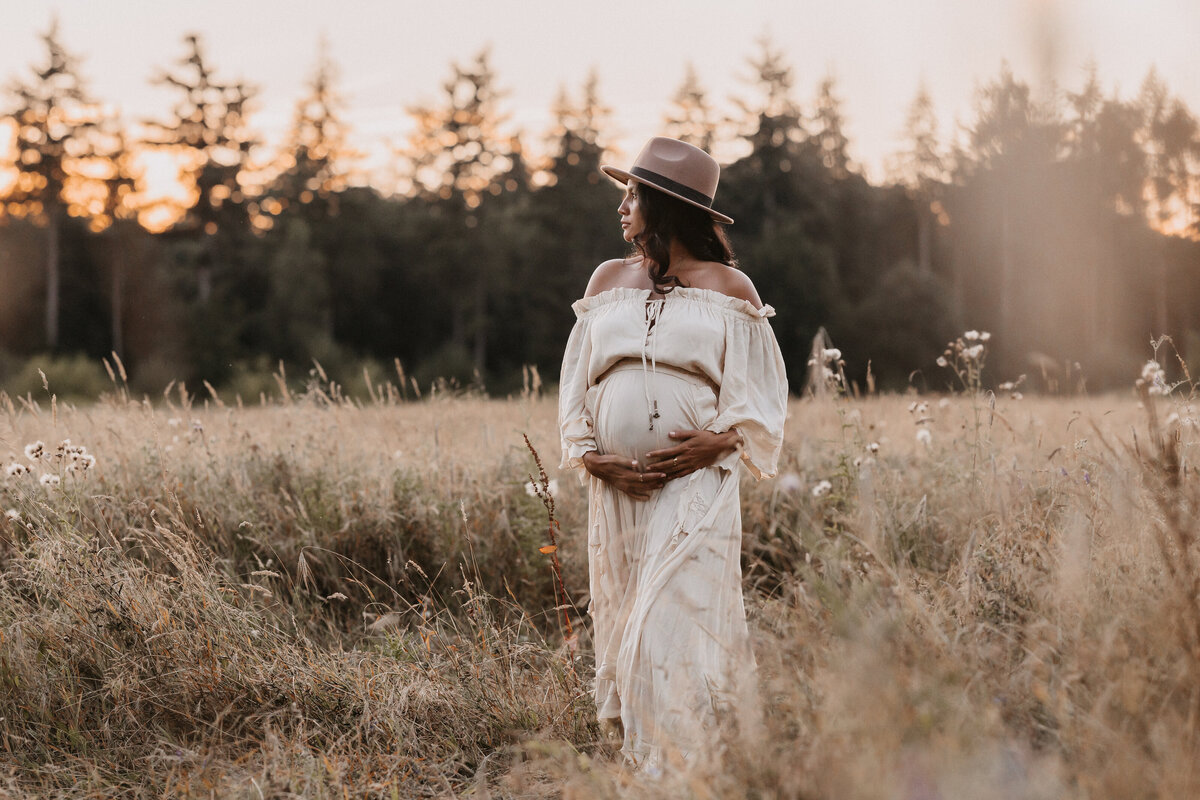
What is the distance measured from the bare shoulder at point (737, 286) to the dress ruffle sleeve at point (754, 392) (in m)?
0.08

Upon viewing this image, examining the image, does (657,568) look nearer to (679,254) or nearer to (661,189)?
(679,254)

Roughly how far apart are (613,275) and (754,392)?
29.8 inches

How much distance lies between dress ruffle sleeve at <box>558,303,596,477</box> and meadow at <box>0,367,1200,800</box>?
2.29 feet

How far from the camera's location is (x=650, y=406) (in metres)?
3.46

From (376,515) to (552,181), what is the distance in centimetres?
3541

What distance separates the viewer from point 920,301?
35000 mm

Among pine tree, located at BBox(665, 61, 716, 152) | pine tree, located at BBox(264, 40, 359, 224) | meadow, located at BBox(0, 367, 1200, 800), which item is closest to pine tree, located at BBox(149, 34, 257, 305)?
pine tree, located at BBox(264, 40, 359, 224)

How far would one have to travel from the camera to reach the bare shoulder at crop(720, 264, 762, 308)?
3.60 meters

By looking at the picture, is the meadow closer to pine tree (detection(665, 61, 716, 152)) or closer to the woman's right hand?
the woman's right hand

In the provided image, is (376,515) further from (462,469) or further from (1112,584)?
(1112,584)

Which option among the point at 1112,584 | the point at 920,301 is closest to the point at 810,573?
the point at 1112,584

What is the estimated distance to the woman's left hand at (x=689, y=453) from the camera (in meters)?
3.37

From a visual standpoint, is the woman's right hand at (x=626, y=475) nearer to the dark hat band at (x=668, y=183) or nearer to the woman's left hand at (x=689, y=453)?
the woman's left hand at (x=689, y=453)

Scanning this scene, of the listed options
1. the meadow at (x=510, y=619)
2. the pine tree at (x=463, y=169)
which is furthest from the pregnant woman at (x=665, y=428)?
the pine tree at (x=463, y=169)
